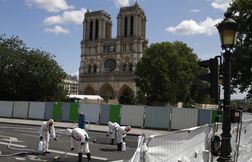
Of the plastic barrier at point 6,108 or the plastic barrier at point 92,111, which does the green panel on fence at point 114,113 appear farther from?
the plastic barrier at point 6,108

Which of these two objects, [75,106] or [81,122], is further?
[75,106]

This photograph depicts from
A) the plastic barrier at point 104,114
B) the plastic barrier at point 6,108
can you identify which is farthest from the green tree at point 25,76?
the plastic barrier at point 104,114

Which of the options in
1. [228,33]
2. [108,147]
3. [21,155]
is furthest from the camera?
[108,147]

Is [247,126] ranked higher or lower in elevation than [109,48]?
lower

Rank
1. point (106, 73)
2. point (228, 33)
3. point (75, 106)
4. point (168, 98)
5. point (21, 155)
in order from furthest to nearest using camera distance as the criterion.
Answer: point (106, 73) → point (168, 98) → point (75, 106) → point (21, 155) → point (228, 33)

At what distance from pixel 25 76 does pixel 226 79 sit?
161ft

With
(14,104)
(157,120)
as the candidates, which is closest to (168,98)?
(14,104)

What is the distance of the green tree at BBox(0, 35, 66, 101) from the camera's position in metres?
56.3

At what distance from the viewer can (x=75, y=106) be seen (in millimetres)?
38938

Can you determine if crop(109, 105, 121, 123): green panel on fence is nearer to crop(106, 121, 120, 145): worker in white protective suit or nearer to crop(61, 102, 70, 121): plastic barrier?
crop(61, 102, 70, 121): plastic barrier

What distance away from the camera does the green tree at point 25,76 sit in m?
56.3

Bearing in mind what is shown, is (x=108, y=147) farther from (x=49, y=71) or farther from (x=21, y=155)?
(x=49, y=71)

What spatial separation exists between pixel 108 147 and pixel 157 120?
49.2ft

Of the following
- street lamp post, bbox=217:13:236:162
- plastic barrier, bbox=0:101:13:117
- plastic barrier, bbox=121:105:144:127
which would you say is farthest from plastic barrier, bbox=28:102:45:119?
street lamp post, bbox=217:13:236:162
